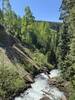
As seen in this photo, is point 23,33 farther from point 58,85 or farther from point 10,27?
point 58,85

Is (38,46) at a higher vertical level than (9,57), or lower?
lower

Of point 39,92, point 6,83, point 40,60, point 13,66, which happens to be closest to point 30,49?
point 40,60

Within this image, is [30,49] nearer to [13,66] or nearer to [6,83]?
[13,66]

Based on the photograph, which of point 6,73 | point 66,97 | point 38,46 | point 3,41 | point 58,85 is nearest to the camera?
point 6,73

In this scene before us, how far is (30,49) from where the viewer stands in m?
83.3

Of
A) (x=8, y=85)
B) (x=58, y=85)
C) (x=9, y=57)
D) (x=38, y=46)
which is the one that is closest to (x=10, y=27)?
(x=38, y=46)

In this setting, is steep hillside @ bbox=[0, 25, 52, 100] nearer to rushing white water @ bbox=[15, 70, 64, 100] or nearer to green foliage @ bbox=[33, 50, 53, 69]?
green foliage @ bbox=[33, 50, 53, 69]

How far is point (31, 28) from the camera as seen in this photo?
99750mm

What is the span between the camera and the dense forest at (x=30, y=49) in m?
38.0

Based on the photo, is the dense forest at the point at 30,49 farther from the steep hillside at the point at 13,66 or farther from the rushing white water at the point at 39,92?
the rushing white water at the point at 39,92

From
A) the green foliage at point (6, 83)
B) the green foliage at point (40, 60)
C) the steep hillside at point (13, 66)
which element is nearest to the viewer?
the green foliage at point (6, 83)

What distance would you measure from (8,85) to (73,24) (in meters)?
13.7

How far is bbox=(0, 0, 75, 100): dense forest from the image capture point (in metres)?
38.0

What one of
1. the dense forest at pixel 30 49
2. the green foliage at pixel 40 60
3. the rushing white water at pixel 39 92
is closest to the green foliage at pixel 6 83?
the dense forest at pixel 30 49
